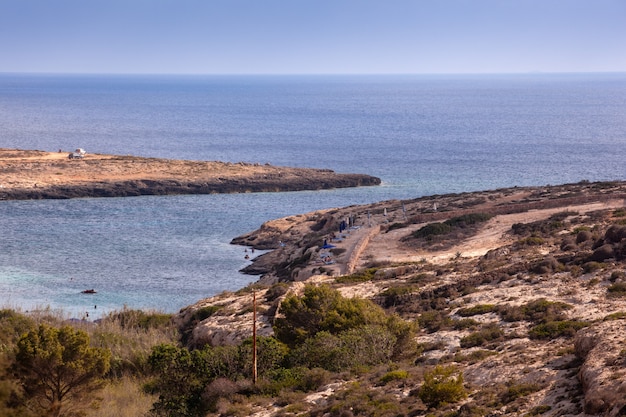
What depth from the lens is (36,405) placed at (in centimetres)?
2102

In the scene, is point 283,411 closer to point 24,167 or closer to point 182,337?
point 182,337

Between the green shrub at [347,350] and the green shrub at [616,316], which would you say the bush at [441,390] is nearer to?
the green shrub at [347,350]

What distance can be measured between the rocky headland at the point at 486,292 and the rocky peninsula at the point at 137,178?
28144 millimetres

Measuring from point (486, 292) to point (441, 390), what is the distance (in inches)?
494

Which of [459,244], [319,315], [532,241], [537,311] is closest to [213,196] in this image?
[459,244]

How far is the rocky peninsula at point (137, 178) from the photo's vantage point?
275ft

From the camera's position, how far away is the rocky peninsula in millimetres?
83812

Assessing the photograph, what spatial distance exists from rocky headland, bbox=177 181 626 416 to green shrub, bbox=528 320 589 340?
0.04 meters

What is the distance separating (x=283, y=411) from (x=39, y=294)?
30.2m

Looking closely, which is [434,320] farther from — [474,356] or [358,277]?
[358,277]

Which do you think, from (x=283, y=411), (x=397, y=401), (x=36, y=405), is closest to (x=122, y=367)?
(x=36, y=405)

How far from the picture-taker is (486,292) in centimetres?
3123

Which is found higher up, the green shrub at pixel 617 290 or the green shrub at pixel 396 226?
the green shrub at pixel 617 290

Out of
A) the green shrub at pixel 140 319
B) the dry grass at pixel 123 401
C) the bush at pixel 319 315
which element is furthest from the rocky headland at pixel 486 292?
the dry grass at pixel 123 401
